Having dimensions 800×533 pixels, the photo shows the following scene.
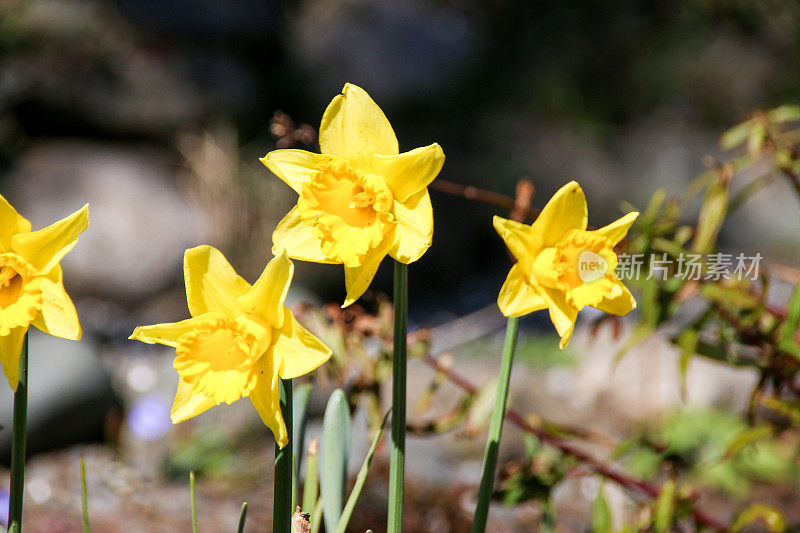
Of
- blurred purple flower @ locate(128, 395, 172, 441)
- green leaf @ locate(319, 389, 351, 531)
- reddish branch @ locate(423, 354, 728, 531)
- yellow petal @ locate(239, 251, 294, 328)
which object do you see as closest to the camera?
yellow petal @ locate(239, 251, 294, 328)

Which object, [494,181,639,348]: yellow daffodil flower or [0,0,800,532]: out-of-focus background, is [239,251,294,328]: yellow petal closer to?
[494,181,639,348]: yellow daffodil flower

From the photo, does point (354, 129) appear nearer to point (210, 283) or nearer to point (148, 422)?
point (210, 283)

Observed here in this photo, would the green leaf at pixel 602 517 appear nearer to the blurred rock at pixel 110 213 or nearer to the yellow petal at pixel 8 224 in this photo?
the yellow petal at pixel 8 224

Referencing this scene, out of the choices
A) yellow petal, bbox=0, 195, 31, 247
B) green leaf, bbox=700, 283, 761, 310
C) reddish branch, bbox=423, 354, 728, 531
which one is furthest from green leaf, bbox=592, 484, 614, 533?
yellow petal, bbox=0, 195, 31, 247

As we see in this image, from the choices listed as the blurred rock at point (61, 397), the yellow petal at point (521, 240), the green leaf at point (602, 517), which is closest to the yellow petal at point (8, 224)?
the yellow petal at point (521, 240)

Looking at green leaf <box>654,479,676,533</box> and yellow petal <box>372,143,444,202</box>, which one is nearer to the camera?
yellow petal <box>372,143,444,202</box>

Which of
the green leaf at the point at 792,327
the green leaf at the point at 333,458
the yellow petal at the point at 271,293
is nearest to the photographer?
the yellow petal at the point at 271,293

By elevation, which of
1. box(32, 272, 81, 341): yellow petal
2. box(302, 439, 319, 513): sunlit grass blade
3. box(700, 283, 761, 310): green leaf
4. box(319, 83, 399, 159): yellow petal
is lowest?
box(302, 439, 319, 513): sunlit grass blade
